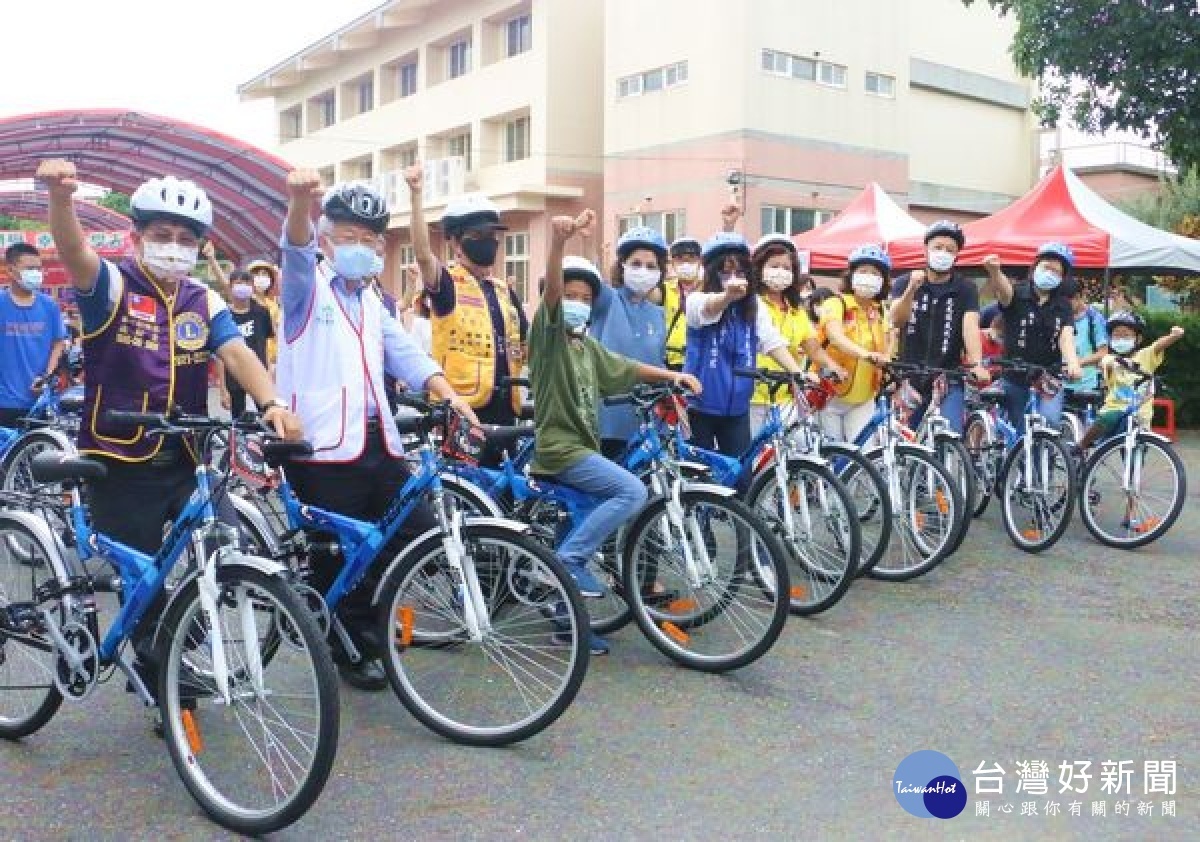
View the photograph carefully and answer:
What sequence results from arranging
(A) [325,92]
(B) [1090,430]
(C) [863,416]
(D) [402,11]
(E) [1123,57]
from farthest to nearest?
(A) [325,92]
(D) [402,11]
(E) [1123,57]
(B) [1090,430]
(C) [863,416]

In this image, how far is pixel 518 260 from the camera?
32188 mm

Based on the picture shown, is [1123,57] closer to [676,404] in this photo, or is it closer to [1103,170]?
[676,404]

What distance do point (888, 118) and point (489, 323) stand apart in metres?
25.9

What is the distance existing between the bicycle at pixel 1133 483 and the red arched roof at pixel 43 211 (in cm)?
2592

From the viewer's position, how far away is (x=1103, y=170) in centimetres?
3594

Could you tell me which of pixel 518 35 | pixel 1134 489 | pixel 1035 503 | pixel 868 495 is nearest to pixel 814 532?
pixel 868 495

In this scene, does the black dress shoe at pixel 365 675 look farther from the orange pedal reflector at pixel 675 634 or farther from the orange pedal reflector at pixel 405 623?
the orange pedal reflector at pixel 675 634

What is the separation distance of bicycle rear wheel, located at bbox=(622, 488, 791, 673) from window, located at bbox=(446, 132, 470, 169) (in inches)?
1144

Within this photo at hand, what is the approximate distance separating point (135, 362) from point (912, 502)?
14.3 feet

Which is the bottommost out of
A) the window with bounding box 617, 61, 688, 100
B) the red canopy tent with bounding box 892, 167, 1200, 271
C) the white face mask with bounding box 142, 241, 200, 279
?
the white face mask with bounding box 142, 241, 200, 279

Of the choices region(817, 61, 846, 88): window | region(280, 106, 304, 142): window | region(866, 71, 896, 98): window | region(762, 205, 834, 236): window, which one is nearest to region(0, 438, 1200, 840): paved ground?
region(762, 205, 834, 236): window

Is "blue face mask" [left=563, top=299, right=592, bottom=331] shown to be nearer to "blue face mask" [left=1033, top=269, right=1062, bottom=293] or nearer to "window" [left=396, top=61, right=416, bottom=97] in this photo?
"blue face mask" [left=1033, top=269, right=1062, bottom=293]

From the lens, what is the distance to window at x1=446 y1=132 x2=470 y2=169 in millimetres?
33162

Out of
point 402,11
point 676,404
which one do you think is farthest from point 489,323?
point 402,11
